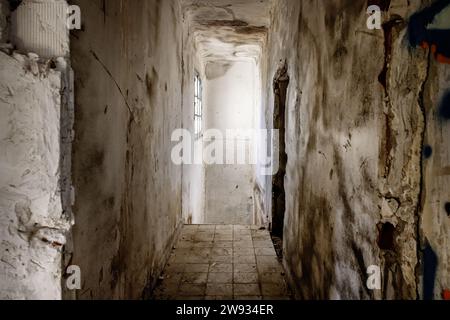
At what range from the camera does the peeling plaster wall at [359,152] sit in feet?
3.90

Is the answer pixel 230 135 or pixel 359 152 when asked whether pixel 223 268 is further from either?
pixel 230 135

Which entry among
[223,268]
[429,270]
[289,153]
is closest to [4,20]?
[429,270]

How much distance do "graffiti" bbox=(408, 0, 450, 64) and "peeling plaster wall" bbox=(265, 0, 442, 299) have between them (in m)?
0.04

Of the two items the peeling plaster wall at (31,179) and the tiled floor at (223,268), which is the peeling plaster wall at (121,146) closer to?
the peeling plaster wall at (31,179)

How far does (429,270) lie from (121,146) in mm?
1776

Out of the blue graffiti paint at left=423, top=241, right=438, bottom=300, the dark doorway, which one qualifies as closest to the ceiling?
the dark doorway

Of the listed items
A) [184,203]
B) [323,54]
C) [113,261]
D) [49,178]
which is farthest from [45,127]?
[184,203]

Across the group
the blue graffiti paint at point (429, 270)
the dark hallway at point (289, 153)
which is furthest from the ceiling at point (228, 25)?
the blue graffiti paint at point (429, 270)

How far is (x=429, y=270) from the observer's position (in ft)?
3.61

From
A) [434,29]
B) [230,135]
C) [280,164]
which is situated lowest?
[280,164]

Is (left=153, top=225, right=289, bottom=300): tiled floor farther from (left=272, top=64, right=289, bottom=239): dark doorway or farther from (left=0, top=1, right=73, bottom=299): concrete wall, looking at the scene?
(left=0, top=1, right=73, bottom=299): concrete wall

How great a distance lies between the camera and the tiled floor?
3145 millimetres

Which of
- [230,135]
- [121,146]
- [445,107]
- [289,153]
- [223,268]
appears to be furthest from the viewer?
[230,135]
